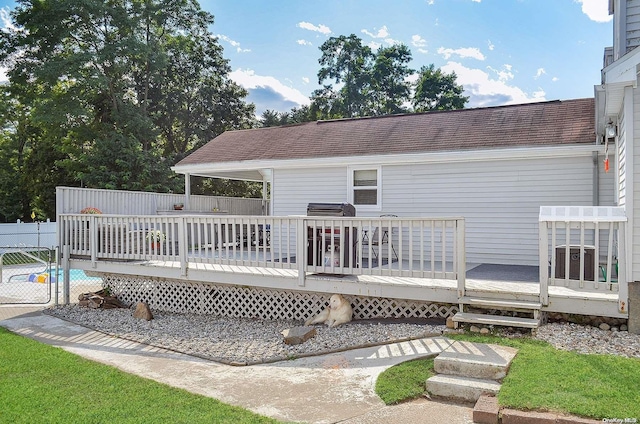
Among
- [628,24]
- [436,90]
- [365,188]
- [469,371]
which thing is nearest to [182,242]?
[365,188]

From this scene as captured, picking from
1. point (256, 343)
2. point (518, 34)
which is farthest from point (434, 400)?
point (518, 34)

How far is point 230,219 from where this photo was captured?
754cm

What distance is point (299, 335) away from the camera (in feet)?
19.5

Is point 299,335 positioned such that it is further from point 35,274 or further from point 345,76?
point 345,76

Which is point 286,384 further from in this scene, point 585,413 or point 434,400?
point 585,413

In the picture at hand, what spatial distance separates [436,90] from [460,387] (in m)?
30.0

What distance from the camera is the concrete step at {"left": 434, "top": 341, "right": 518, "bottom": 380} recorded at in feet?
13.6

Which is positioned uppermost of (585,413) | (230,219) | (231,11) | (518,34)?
(231,11)

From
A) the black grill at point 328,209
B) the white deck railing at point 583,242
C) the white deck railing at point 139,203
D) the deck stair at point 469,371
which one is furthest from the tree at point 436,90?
the deck stair at point 469,371

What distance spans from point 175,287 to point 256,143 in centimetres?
511

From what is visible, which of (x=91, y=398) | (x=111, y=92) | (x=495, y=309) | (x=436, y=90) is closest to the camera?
A: (x=91, y=398)

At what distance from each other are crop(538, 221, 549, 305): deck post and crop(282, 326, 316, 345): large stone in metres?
2.75

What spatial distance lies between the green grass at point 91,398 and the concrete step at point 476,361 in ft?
5.61

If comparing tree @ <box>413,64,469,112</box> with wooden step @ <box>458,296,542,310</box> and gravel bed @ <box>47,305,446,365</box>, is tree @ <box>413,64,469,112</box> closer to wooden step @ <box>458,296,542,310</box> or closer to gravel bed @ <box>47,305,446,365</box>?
gravel bed @ <box>47,305,446,365</box>
